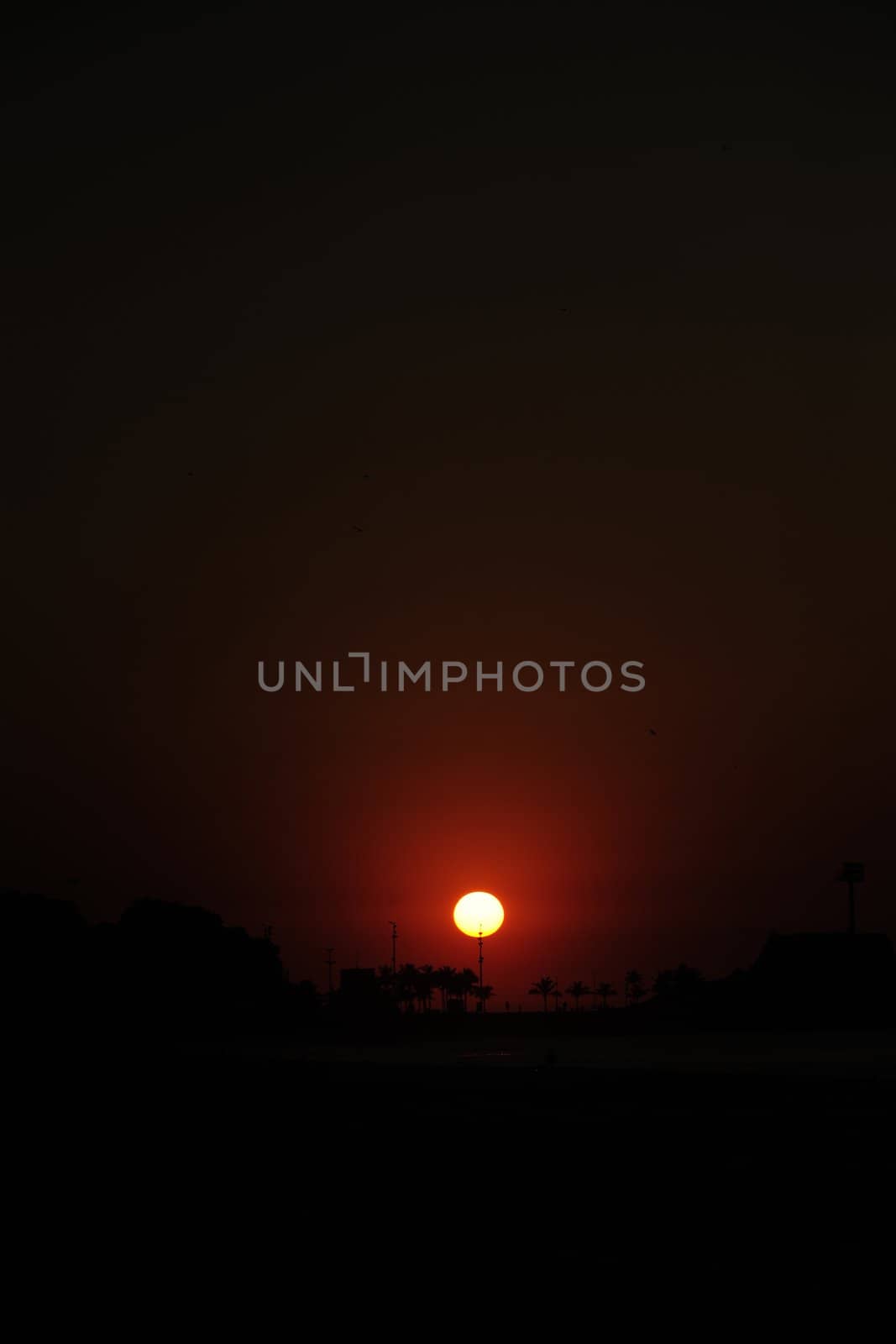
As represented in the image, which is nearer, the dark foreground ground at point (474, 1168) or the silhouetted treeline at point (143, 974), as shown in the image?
the dark foreground ground at point (474, 1168)

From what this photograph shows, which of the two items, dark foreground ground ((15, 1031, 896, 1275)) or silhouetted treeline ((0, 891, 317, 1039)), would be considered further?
silhouetted treeline ((0, 891, 317, 1039))

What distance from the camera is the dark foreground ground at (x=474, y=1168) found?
54.7 ft

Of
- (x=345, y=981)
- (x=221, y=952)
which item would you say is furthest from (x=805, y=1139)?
(x=345, y=981)

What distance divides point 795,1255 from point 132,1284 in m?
6.93

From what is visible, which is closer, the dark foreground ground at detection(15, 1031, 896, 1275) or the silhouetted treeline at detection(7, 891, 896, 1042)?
the dark foreground ground at detection(15, 1031, 896, 1275)

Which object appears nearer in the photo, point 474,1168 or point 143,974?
point 474,1168

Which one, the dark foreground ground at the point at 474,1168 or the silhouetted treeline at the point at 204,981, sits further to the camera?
the silhouetted treeline at the point at 204,981

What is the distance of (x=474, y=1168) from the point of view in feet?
77.8

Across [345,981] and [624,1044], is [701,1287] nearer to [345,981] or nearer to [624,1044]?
[624,1044]

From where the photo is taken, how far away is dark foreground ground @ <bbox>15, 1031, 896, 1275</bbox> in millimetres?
16688

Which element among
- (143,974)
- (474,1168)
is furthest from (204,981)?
(474,1168)

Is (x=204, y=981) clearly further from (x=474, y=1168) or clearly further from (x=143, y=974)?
(x=474, y=1168)

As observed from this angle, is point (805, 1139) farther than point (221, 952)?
No

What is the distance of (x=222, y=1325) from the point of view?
40.3 feet
